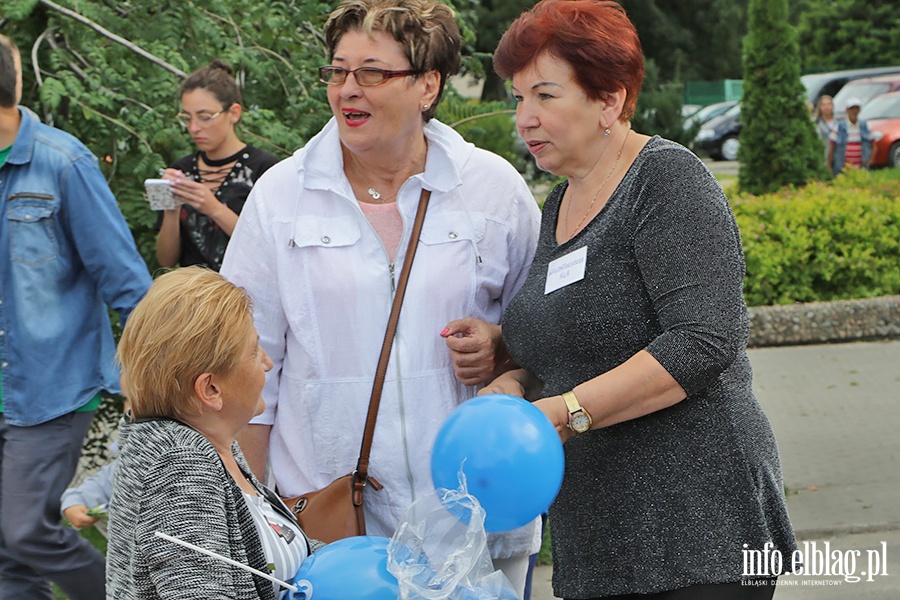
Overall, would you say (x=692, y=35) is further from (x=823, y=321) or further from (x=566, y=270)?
(x=566, y=270)

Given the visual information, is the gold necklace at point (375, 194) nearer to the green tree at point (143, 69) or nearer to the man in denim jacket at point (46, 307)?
the man in denim jacket at point (46, 307)

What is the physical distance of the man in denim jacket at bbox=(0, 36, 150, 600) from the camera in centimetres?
340

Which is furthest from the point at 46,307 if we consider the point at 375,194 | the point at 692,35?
the point at 692,35

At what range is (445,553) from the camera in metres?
2.08

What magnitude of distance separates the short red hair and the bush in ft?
20.8

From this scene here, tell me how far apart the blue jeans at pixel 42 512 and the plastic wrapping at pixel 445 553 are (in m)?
1.70

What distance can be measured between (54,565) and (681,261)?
90.9 inches

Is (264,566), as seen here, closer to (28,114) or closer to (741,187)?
(28,114)

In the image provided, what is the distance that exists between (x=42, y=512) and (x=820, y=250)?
270 inches

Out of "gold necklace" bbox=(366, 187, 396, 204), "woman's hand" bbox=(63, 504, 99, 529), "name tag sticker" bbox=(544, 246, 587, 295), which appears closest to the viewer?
"name tag sticker" bbox=(544, 246, 587, 295)

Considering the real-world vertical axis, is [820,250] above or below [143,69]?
below

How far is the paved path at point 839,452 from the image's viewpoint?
4.72m

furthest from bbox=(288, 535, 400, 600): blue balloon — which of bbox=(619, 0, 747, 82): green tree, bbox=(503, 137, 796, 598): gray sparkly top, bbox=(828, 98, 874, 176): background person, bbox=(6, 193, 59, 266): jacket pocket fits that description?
bbox=(619, 0, 747, 82): green tree

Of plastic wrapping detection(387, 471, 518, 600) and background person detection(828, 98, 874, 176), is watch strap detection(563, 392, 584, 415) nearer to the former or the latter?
plastic wrapping detection(387, 471, 518, 600)
